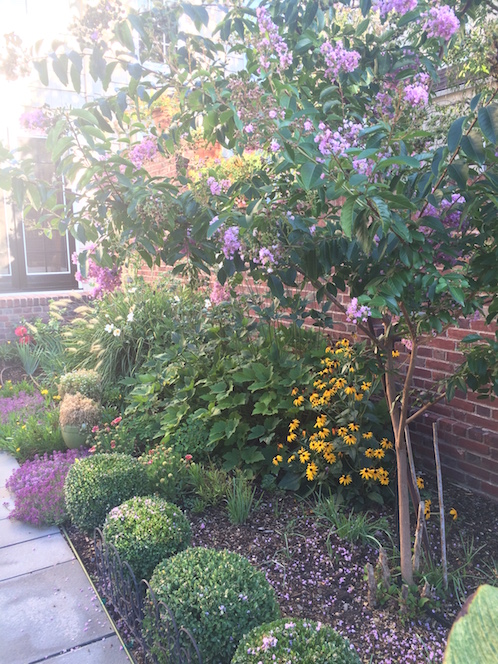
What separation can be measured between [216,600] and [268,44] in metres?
2.00

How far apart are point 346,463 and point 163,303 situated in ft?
9.86

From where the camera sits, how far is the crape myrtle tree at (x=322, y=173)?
1.58 metres

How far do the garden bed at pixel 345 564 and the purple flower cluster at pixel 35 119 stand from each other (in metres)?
2.08

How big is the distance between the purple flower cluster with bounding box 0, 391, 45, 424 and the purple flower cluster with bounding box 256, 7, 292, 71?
3986 millimetres

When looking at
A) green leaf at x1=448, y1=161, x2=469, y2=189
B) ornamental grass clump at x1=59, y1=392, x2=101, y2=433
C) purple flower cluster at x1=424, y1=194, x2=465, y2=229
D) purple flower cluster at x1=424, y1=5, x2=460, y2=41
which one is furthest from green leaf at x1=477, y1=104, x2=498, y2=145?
ornamental grass clump at x1=59, y1=392, x2=101, y2=433

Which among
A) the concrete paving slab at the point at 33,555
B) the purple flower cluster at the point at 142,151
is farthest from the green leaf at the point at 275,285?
the concrete paving slab at the point at 33,555

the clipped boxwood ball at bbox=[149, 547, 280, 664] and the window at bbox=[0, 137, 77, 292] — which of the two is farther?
the window at bbox=[0, 137, 77, 292]

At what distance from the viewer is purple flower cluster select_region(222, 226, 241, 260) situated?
6.27ft

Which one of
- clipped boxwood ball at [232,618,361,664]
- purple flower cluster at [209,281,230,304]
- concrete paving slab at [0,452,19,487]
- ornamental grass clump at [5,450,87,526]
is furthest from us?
concrete paving slab at [0,452,19,487]

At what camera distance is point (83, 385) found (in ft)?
15.1

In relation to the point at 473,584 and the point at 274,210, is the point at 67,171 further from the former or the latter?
the point at 473,584

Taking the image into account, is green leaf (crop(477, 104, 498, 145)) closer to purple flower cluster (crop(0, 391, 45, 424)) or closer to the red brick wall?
the red brick wall

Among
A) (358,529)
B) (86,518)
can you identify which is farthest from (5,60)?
(358,529)

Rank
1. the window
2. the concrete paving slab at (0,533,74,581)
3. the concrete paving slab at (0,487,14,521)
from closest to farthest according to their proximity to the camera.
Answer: the concrete paving slab at (0,533,74,581) < the concrete paving slab at (0,487,14,521) < the window
